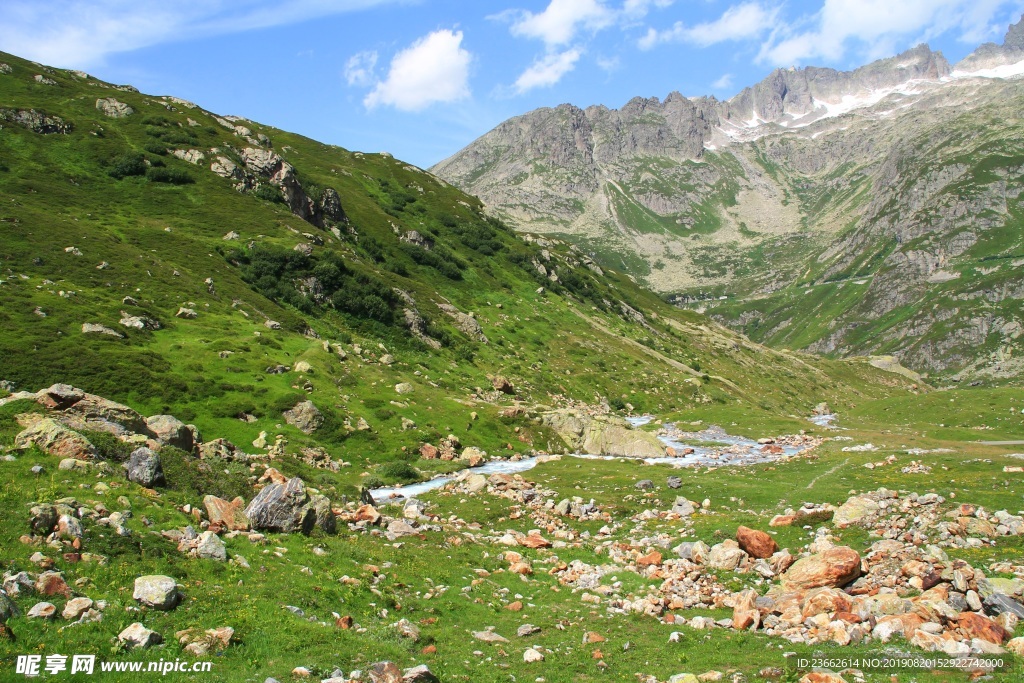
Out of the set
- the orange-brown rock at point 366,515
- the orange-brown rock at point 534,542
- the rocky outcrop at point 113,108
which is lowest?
the orange-brown rock at point 534,542

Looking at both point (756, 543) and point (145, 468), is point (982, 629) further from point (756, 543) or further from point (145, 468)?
point (145, 468)

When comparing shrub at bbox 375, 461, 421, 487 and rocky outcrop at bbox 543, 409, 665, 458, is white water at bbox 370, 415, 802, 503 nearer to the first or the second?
shrub at bbox 375, 461, 421, 487

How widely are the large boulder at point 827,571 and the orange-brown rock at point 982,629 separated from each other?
3900mm

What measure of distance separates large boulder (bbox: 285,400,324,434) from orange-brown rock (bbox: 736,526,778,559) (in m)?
28.7

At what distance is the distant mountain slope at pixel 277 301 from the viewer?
38.4 meters

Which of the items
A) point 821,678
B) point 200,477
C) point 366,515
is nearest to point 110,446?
point 200,477

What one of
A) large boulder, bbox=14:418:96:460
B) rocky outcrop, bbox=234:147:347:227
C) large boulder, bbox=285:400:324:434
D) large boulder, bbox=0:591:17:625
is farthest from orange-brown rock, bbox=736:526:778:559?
rocky outcrop, bbox=234:147:347:227

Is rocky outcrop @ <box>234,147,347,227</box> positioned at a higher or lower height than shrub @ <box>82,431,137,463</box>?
higher

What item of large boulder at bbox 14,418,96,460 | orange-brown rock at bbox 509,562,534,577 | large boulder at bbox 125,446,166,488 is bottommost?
orange-brown rock at bbox 509,562,534,577

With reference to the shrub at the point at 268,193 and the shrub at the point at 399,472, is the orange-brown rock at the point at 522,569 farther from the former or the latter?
the shrub at the point at 268,193

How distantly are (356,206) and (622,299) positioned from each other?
235ft

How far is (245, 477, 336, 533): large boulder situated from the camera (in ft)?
62.7

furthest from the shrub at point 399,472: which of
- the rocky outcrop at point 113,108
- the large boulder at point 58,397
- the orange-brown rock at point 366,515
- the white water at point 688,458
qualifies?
the rocky outcrop at point 113,108

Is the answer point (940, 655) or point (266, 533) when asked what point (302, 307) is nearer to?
point (266, 533)
